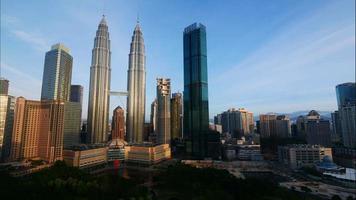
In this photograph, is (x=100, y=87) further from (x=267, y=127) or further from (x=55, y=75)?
(x=267, y=127)

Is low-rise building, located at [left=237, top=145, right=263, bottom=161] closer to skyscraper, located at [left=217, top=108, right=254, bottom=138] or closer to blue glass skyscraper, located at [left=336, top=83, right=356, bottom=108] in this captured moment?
skyscraper, located at [left=217, top=108, right=254, bottom=138]

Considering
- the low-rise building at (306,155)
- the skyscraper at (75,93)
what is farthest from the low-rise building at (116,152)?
the skyscraper at (75,93)

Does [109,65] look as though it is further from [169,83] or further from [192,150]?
[192,150]

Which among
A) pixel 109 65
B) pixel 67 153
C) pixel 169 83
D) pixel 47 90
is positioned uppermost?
pixel 109 65

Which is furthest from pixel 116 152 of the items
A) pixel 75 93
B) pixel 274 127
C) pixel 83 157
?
pixel 75 93

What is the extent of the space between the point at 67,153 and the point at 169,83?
8242 centimetres

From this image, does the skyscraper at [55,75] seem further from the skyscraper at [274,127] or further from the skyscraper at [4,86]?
the skyscraper at [274,127]

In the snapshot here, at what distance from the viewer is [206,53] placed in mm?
97812

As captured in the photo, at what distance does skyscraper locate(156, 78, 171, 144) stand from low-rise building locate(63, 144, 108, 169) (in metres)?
42.6

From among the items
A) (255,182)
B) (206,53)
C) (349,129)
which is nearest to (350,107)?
(349,129)

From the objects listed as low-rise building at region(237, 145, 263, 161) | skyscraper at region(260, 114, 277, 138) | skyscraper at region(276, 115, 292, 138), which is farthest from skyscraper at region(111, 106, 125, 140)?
skyscraper at region(276, 115, 292, 138)

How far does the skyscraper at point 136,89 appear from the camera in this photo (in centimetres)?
13812

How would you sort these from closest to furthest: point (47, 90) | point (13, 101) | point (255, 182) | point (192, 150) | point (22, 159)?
point (255, 182), point (22, 159), point (13, 101), point (192, 150), point (47, 90)

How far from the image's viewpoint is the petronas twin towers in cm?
12600
